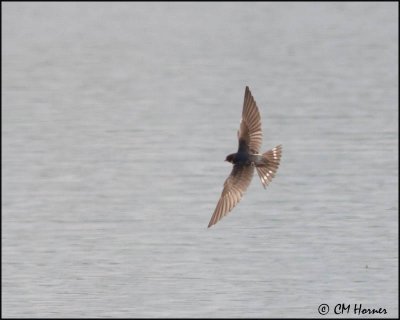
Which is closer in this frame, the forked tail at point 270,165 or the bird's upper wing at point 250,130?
the forked tail at point 270,165

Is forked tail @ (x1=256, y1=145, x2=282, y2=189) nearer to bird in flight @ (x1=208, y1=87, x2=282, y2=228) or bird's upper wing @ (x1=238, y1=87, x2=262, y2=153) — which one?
bird in flight @ (x1=208, y1=87, x2=282, y2=228)

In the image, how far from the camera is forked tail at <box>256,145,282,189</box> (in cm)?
833

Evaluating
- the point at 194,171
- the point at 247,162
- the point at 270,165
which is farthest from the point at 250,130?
the point at 194,171

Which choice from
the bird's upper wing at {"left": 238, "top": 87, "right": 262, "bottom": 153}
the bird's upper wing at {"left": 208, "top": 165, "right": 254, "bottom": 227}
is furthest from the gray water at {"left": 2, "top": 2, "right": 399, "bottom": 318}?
the bird's upper wing at {"left": 238, "top": 87, "right": 262, "bottom": 153}

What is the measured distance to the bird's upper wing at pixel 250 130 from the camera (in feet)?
28.4

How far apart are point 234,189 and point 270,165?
31cm

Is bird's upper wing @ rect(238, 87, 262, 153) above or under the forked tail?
above

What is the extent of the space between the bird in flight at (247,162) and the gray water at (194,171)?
635mm

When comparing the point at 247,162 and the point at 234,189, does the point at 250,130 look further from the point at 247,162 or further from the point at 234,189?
the point at 234,189

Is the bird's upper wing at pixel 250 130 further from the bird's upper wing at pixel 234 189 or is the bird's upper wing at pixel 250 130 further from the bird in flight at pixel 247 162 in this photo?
the bird's upper wing at pixel 234 189

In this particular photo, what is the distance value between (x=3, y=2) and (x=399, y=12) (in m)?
10.3

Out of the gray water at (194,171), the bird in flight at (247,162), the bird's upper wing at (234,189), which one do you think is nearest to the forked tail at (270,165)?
the bird in flight at (247,162)

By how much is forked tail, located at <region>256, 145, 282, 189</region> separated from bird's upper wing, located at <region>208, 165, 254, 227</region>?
0.43ft

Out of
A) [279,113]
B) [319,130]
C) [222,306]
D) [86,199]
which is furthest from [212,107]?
[222,306]
